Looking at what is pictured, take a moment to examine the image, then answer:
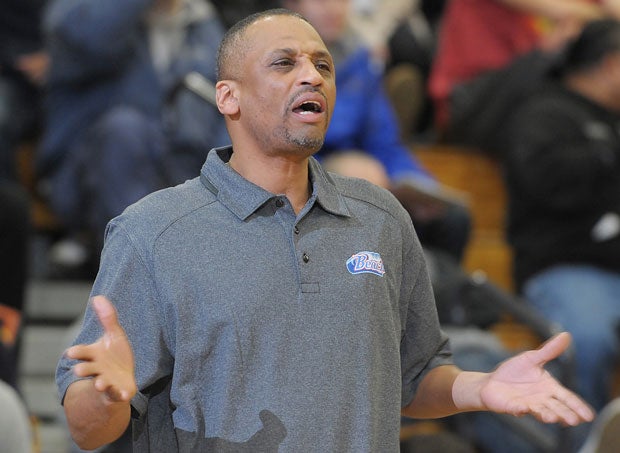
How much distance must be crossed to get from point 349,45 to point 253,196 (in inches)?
108

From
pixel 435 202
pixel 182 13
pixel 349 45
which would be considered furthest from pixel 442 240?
pixel 182 13

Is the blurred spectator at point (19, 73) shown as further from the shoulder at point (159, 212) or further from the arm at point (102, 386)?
the arm at point (102, 386)

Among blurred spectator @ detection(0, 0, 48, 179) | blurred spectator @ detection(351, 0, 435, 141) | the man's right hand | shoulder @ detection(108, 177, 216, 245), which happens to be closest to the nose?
shoulder @ detection(108, 177, 216, 245)

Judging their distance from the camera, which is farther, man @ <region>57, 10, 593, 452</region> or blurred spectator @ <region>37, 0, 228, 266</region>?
blurred spectator @ <region>37, 0, 228, 266</region>

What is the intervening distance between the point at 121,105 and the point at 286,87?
7.11ft

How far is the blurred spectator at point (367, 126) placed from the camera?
450 centimetres

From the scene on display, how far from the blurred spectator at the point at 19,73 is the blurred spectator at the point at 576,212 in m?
1.92

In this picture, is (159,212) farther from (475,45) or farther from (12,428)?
(475,45)

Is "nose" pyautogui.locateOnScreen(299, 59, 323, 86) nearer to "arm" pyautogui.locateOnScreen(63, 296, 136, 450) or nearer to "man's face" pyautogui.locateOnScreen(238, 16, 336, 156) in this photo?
"man's face" pyautogui.locateOnScreen(238, 16, 336, 156)

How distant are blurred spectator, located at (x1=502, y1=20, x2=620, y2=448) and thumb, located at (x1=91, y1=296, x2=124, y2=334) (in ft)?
9.57

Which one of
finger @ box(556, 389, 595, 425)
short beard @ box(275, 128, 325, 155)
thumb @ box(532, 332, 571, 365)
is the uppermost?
short beard @ box(275, 128, 325, 155)

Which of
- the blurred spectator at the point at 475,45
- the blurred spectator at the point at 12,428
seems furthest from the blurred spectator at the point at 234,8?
the blurred spectator at the point at 12,428

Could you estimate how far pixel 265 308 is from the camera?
1997 mm

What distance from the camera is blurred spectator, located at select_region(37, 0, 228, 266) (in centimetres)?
396
